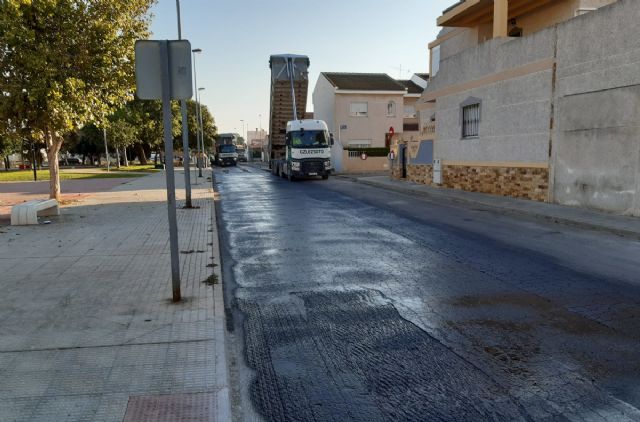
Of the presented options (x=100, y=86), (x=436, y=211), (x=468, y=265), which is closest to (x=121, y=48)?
(x=100, y=86)

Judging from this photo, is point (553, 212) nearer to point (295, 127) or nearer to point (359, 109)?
point (295, 127)

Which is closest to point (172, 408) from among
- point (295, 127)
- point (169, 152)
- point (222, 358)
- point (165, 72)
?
point (222, 358)

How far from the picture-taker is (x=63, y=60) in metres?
13.8

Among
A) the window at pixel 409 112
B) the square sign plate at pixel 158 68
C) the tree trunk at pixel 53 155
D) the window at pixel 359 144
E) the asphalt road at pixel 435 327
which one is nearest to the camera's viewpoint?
the asphalt road at pixel 435 327

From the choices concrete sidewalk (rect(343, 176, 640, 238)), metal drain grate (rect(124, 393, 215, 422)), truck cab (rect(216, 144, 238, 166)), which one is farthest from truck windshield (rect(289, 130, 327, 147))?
truck cab (rect(216, 144, 238, 166))

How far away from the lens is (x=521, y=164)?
1625cm

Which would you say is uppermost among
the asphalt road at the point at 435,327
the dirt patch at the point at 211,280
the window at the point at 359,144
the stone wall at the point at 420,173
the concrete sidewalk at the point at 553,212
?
the window at the point at 359,144

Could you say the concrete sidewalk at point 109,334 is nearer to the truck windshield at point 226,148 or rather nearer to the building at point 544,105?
the building at point 544,105

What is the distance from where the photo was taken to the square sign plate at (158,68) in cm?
507

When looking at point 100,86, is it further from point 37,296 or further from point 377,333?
point 377,333

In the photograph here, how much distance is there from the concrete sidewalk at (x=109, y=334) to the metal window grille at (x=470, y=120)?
13.4 meters

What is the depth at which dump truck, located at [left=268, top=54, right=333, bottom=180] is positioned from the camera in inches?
1109

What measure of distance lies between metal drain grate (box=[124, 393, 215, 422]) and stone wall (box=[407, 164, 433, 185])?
20672mm

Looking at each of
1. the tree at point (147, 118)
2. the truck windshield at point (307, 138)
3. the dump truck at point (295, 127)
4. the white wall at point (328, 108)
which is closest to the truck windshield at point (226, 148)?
the tree at point (147, 118)
